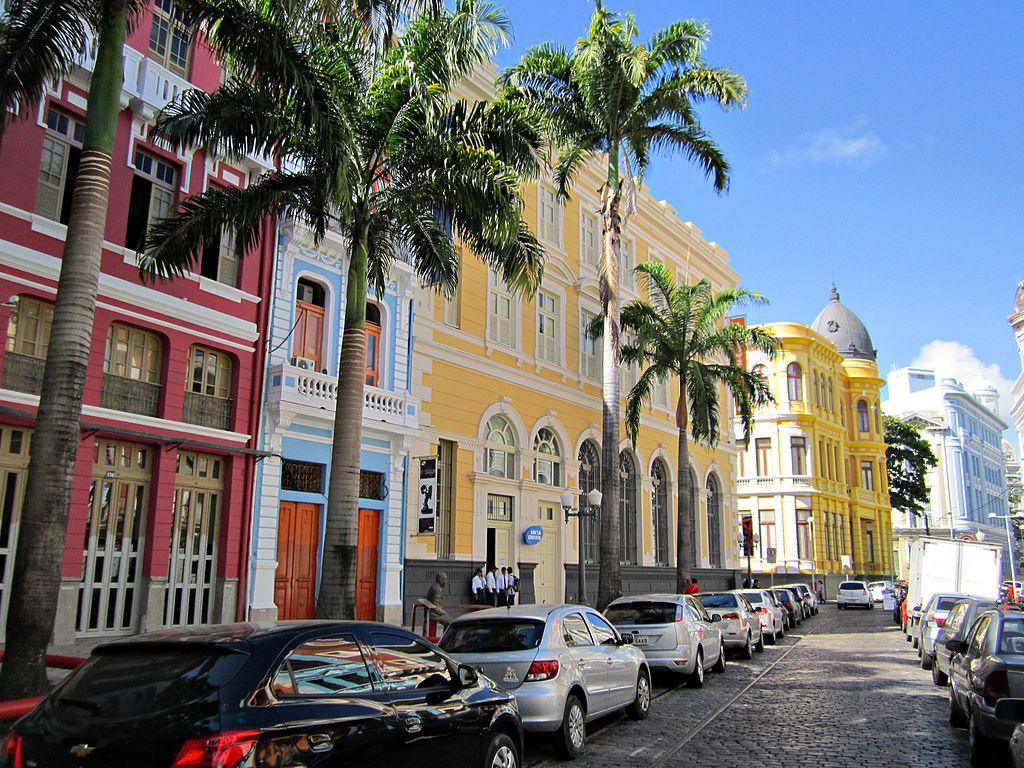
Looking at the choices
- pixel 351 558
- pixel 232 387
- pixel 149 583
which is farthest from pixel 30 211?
pixel 351 558

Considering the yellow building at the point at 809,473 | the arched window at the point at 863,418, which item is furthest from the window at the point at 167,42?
the arched window at the point at 863,418

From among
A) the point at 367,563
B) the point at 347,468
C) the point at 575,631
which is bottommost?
the point at 575,631

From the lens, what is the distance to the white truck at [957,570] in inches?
1054

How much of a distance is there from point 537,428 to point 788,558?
111 feet

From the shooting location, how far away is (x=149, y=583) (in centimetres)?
1516

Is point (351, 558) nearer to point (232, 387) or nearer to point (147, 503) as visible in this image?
point (147, 503)

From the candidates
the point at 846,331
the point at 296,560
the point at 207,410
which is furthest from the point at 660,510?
the point at 846,331

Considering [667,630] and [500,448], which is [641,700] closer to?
[667,630]

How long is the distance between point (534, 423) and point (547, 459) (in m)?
1.48

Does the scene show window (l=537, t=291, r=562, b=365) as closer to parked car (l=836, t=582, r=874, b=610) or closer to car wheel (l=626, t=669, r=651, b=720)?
car wheel (l=626, t=669, r=651, b=720)

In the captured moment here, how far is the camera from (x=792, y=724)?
11.2 m

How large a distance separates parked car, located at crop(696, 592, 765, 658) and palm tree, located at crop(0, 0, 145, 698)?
527 inches

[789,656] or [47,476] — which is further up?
[47,476]

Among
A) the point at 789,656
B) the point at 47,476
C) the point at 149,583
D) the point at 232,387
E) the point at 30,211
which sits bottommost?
the point at 789,656
